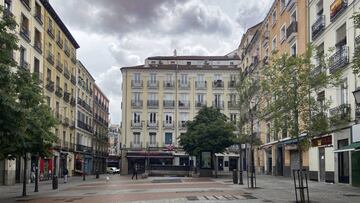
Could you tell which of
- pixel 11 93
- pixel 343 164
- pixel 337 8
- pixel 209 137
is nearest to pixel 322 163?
pixel 343 164

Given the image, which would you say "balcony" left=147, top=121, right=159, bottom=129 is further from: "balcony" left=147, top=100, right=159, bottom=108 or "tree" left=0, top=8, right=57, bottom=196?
"tree" left=0, top=8, right=57, bottom=196

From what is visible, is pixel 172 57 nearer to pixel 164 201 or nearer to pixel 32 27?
pixel 32 27

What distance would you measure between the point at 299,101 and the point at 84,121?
62.2m

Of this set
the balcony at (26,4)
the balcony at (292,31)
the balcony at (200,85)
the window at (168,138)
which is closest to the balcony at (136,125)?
the window at (168,138)

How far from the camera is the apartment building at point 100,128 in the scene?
90.3m

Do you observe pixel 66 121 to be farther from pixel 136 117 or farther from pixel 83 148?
pixel 136 117

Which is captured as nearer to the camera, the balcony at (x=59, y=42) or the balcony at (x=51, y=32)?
the balcony at (x=51, y=32)

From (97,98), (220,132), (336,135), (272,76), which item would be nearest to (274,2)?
(220,132)

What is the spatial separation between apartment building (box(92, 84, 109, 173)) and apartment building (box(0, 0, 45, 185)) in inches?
1543

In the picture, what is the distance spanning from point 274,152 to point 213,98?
3304 cm

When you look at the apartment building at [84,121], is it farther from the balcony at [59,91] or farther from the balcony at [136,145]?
the balcony at [59,91]

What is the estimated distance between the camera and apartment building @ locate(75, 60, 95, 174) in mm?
73562

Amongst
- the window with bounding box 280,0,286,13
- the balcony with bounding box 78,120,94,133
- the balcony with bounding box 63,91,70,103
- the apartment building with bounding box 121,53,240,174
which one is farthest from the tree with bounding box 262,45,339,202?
the apartment building with bounding box 121,53,240,174

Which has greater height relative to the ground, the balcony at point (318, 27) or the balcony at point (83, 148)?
the balcony at point (318, 27)
